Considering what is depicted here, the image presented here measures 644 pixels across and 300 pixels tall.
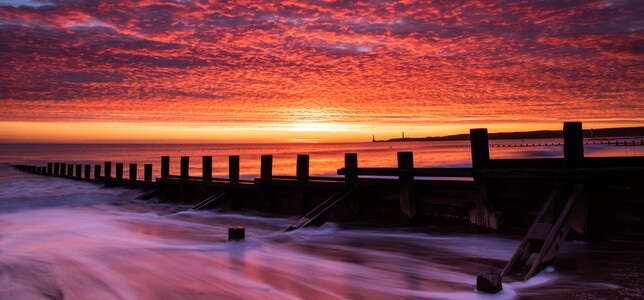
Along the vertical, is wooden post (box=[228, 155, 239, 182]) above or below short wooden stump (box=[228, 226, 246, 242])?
above

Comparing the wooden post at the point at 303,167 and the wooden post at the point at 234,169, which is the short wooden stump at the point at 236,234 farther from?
the wooden post at the point at 234,169

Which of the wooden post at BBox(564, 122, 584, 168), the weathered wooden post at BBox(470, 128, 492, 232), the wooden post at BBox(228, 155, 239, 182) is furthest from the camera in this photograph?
the wooden post at BBox(228, 155, 239, 182)

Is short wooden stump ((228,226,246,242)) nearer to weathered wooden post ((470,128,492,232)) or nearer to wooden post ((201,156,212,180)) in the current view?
weathered wooden post ((470,128,492,232))

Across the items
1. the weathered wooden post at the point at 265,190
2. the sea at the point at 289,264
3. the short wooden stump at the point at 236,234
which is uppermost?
the weathered wooden post at the point at 265,190

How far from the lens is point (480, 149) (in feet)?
25.8

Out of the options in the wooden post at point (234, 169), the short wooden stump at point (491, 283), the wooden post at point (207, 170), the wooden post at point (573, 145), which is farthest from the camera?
the wooden post at point (207, 170)

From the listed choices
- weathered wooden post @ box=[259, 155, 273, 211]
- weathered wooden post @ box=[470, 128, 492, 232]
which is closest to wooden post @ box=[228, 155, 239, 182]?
weathered wooden post @ box=[259, 155, 273, 211]

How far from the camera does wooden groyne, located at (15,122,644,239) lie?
6.71 metres

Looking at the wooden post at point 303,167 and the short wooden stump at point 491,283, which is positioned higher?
the wooden post at point 303,167

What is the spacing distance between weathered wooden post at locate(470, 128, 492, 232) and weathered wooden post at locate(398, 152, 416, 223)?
1123 millimetres

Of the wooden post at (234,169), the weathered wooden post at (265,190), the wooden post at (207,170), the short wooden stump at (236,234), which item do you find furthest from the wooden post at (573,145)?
the wooden post at (207,170)

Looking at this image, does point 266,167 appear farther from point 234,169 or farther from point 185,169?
point 185,169

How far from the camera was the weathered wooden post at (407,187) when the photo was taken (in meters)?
8.63

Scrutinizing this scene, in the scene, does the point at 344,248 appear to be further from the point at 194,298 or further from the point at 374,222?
the point at 194,298
